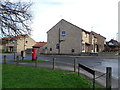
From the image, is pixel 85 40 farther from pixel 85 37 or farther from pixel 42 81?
pixel 42 81

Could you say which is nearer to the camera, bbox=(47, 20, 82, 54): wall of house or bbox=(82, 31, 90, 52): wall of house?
bbox=(47, 20, 82, 54): wall of house

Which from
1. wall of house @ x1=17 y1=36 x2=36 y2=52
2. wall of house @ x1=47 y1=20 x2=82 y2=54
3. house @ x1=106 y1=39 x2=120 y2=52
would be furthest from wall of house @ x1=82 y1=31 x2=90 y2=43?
wall of house @ x1=17 y1=36 x2=36 y2=52

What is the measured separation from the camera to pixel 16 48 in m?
81.9

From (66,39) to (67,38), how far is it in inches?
15.6

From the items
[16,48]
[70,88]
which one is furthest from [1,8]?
[16,48]

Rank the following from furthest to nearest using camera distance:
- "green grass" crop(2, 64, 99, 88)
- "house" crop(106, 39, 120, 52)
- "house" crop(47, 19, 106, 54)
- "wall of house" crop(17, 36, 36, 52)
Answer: "wall of house" crop(17, 36, 36, 52)
"house" crop(106, 39, 120, 52)
"house" crop(47, 19, 106, 54)
"green grass" crop(2, 64, 99, 88)

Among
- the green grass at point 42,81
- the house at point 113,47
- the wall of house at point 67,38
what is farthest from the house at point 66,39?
the green grass at point 42,81

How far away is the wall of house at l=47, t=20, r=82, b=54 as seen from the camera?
5366cm

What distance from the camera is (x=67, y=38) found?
181 ft

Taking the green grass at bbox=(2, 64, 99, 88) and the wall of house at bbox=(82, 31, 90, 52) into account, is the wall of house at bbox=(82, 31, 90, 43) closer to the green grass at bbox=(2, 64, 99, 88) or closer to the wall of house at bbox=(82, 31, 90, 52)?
the wall of house at bbox=(82, 31, 90, 52)

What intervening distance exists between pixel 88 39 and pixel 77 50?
26.2 feet

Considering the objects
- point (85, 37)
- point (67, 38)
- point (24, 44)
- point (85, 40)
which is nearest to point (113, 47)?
point (85, 40)

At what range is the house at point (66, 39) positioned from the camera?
53.6 metres

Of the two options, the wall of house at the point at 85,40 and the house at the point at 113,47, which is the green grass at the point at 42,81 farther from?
the house at the point at 113,47
